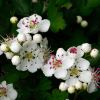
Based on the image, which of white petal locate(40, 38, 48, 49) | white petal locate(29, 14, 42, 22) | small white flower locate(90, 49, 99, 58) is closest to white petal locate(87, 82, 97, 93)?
small white flower locate(90, 49, 99, 58)

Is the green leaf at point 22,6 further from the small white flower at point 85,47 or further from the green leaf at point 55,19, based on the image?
the small white flower at point 85,47

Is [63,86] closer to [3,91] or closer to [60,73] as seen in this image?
[60,73]

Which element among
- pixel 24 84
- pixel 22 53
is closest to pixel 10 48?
pixel 22 53

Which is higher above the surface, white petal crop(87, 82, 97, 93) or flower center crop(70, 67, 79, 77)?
flower center crop(70, 67, 79, 77)

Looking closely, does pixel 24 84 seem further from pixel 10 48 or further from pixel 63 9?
pixel 63 9

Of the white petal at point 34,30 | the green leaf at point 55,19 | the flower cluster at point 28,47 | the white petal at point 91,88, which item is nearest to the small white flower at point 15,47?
the flower cluster at point 28,47

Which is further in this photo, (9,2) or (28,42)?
(9,2)

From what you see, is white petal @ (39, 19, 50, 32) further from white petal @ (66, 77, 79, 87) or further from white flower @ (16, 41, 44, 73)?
white petal @ (66, 77, 79, 87)
